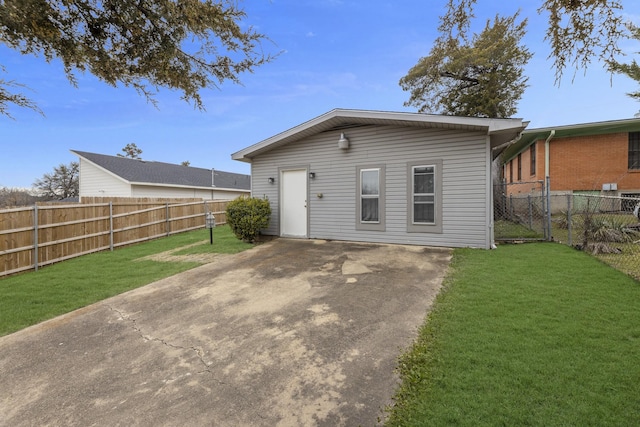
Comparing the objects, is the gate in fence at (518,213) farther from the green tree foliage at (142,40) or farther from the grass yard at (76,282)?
the grass yard at (76,282)

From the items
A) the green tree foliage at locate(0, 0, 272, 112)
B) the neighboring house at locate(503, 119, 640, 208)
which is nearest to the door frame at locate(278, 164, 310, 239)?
the green tree foliage at locate(0, 0, 272, 112)

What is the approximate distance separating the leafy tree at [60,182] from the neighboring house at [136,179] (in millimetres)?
17653

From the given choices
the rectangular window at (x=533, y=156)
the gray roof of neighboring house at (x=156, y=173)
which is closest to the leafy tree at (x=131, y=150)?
the gray roof of neighboring house at (x=156, y=173)

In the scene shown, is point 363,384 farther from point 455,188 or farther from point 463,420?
point 455,188

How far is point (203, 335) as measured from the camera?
11.0 feet

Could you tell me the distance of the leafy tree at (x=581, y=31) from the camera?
228cm

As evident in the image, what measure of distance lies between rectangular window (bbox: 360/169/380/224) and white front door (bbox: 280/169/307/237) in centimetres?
179

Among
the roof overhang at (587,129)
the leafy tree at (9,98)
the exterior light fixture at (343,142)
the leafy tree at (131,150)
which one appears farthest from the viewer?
the leafy tree at (131,150)

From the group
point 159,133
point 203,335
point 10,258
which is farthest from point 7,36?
point 159,133

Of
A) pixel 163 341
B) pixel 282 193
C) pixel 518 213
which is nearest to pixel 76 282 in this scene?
pixel 163 341

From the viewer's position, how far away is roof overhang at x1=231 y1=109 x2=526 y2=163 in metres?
6.40

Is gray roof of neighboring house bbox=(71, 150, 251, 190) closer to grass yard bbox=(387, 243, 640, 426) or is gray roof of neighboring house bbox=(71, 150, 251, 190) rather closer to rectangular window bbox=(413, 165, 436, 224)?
rectangular window bbox=(413, 165, 436, 224)

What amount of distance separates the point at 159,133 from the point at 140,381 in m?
21.6

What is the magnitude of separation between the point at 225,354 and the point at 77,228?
26.1ft
